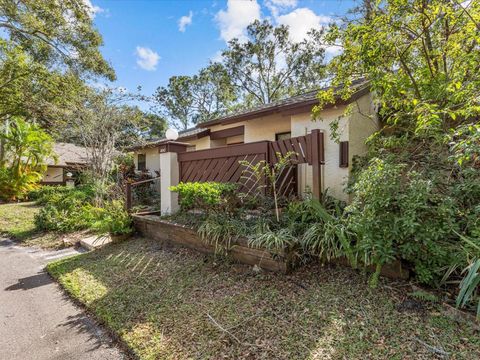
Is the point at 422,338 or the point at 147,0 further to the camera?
the point at 147,0

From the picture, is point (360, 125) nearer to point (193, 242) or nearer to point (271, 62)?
point (193, 242)

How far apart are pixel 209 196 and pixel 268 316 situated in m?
2.32

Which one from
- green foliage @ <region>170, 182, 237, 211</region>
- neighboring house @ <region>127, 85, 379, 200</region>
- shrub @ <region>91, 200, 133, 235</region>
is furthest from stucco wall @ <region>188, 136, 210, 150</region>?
green foliage @ <region>170, 182, 237, 211</region>

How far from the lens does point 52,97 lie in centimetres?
1370

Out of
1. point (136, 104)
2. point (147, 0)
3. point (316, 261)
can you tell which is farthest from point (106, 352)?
point (136, 104)

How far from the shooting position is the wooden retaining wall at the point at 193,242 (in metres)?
3.83

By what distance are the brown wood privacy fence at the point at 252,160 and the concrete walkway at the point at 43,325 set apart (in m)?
3.55

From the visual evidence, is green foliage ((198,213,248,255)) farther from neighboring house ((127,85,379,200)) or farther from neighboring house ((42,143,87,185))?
neighboring house ((42,143,87,185))

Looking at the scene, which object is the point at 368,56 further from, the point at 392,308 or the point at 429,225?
the point at 392,308

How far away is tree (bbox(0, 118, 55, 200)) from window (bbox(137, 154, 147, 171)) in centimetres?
539

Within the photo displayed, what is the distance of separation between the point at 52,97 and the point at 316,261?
16.0 m

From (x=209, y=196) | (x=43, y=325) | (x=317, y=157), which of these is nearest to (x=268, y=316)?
(x=209, y=196)

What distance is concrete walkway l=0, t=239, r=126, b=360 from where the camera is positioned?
9.69 ft

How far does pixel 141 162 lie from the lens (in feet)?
49.3
